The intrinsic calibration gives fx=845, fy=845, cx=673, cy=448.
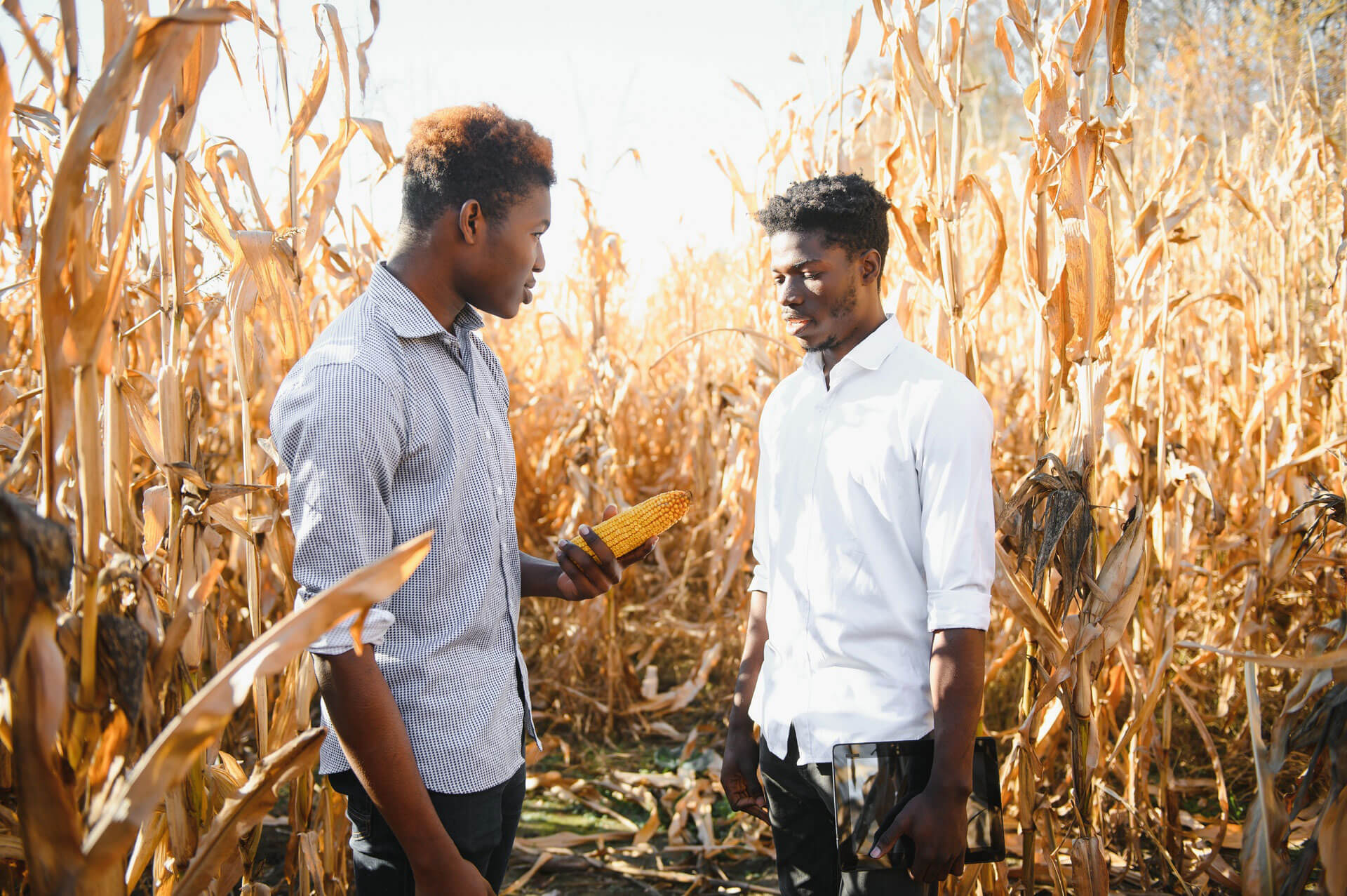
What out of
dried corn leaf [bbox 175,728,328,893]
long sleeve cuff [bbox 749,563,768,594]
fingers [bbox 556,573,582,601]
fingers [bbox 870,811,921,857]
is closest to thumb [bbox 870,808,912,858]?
fingers [bbox 870,811,921,857]

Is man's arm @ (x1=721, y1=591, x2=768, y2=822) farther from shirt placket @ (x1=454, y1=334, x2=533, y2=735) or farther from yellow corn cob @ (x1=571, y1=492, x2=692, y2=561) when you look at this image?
shirt placket @ (x1=454, y1=334, x2=533, y2=735)

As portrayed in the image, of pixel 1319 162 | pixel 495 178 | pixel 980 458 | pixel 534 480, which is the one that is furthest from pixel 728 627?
pixel 1319 162

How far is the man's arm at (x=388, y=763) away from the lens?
1.13 metres

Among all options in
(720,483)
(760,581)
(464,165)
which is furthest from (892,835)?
(720,483)

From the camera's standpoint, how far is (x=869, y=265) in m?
1.65

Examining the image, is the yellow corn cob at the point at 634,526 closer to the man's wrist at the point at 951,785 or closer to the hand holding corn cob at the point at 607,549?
the hand holding corn cob at the point at 607,549

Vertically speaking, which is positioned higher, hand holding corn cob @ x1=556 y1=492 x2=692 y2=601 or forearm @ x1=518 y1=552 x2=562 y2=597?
hand holding corn cob @ x1=556 y1=492 x2=692 y2=601

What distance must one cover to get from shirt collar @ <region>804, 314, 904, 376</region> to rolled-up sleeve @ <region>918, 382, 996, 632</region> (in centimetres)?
17

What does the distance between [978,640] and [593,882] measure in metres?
1.70

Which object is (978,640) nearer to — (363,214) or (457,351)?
(457,351)

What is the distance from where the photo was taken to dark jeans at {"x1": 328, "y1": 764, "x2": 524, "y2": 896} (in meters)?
1.29

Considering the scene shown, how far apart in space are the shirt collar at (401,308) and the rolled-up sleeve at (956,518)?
0.84 m

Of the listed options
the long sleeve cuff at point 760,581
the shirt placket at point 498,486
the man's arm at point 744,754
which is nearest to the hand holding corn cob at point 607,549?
the shirt placket at point 498,486

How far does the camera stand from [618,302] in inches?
183
